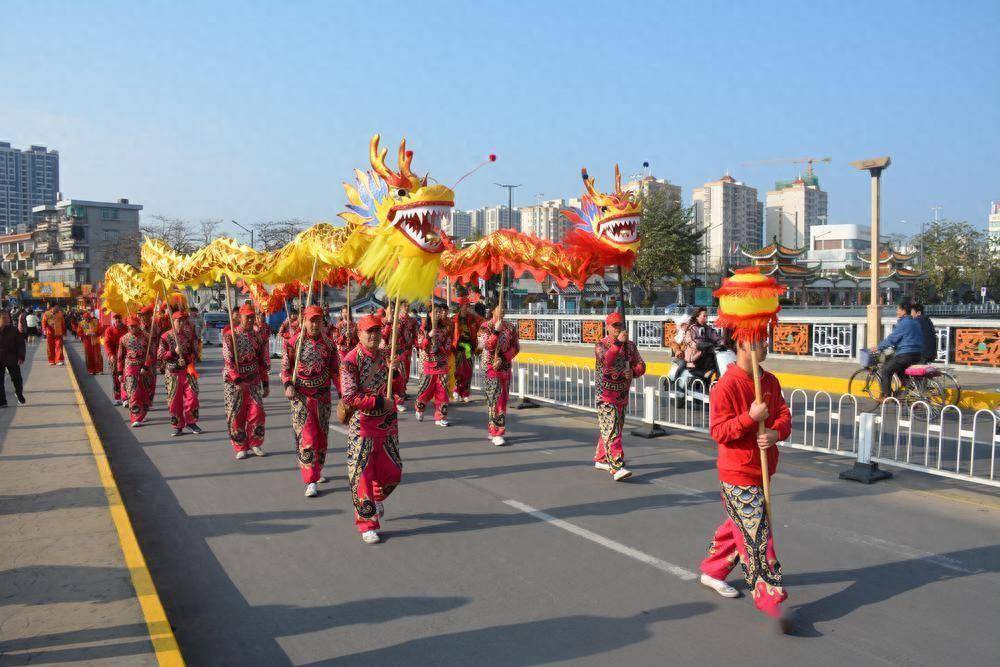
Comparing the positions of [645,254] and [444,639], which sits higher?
[645,254]

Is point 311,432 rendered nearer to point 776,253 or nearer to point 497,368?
point 497,368

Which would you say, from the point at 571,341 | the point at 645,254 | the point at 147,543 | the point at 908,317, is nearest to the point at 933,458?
the point at 908,317

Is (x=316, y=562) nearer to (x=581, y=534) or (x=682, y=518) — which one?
(x=581, y=534)

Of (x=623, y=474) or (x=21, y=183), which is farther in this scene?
(x=21, y=183)

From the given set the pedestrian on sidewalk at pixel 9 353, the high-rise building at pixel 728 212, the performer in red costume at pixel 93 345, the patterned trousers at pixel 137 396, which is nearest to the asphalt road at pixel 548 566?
the patterned trousers at pixel 137 396

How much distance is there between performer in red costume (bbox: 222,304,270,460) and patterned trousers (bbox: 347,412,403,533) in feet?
10.5

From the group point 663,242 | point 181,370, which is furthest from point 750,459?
point 663,242

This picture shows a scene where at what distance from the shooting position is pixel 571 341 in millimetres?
24953

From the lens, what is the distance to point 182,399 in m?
10.2

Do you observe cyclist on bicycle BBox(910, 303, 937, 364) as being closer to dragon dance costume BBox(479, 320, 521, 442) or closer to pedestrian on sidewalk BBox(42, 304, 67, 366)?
dragon dance costume BBox(479, 320, 521, 442)

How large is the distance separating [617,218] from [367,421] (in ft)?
15.6

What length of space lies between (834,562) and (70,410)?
11.6 metres

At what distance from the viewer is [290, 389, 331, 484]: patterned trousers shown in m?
Result: 6.89

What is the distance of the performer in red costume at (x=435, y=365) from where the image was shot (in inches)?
426
